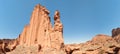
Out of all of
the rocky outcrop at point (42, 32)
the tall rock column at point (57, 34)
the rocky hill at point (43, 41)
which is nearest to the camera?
the rocky hill at point (43, 41)

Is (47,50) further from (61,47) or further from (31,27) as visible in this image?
(31,27)

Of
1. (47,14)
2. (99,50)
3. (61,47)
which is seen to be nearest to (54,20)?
(47,14)

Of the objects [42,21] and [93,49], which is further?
[42,21]

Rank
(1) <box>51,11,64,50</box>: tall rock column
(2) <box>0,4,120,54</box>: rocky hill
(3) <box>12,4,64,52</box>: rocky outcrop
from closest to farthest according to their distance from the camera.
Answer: (2) <box>0,4,120,54</box>: rocky hill < (1) <box>51,11,64,50</box>: tall rock column < (3) <box>12,4,64,52</box>: rocky outcrop

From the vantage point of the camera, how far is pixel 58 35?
7262cm

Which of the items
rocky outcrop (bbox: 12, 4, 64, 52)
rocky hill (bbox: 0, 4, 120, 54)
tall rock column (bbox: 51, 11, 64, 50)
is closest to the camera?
rocky hill (bbox: 0, 4, 120, 54)

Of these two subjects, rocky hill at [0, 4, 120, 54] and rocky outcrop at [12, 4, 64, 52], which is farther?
rocky outcrop at [12, 4, 64, 52]

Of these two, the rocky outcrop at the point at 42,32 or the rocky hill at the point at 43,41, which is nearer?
the rocky hill at the point at 43,41

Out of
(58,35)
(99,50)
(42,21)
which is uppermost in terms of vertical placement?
(42,21)

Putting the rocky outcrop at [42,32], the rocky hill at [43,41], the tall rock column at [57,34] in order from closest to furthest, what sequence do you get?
the rocky hill at [43,41] < the tall rock column at [57,34] < the rocky outcrop at [42,32]

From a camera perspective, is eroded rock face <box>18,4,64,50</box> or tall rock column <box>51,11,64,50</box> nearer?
tall rock column <box>51,11,64,50</box>

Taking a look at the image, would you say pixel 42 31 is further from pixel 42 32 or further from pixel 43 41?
pixel 43 41

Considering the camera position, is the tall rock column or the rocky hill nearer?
the rocky hill

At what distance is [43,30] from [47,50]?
8556mm
